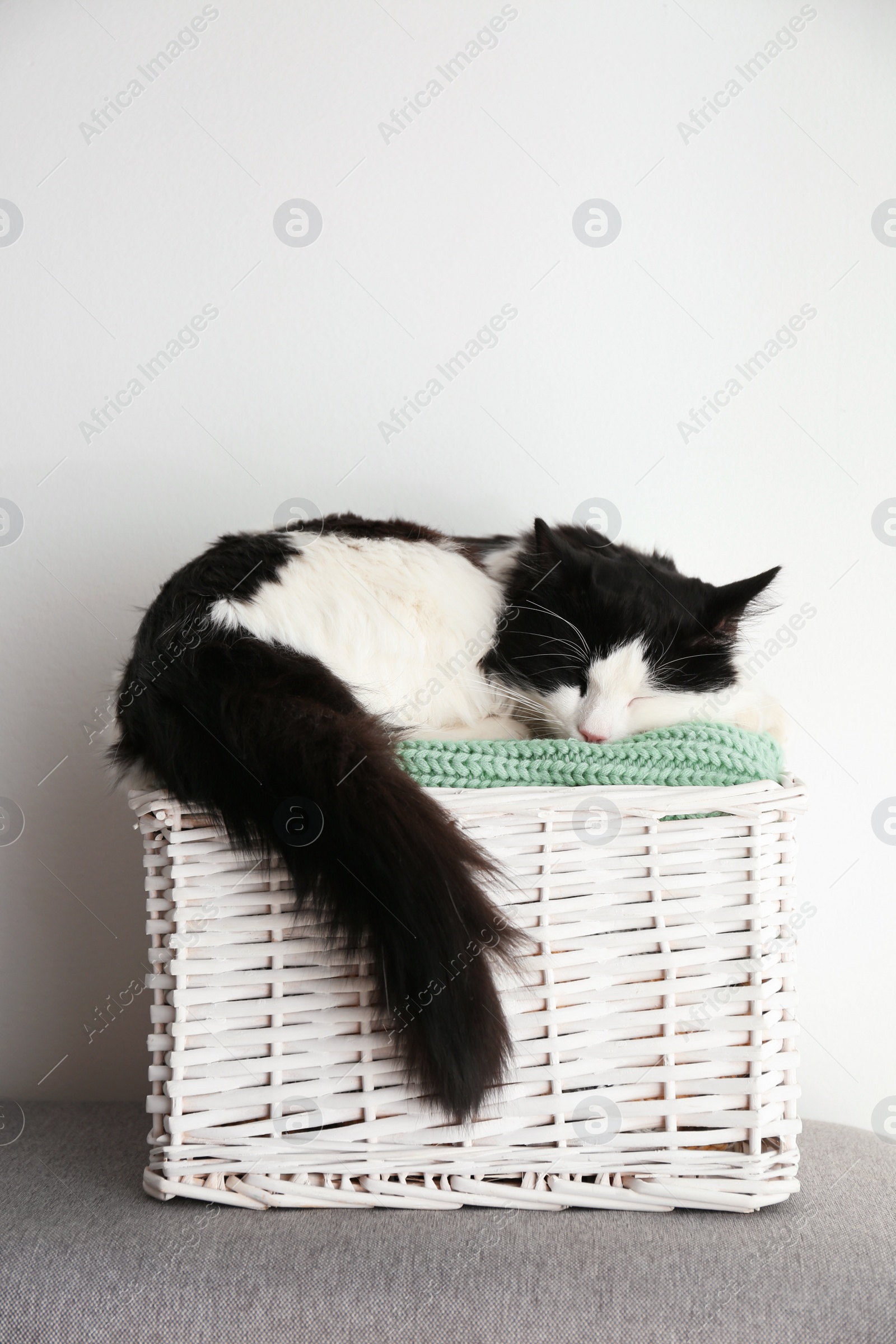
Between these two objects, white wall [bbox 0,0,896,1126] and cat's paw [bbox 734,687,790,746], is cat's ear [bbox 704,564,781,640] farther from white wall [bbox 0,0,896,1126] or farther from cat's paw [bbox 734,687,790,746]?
white wall [bbox 0,0,896,1126]

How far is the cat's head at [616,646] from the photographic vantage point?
1.17 metres

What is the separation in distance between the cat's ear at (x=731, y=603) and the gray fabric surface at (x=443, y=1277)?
0.70 meters

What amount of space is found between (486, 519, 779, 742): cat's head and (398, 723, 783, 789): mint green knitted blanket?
0.18m

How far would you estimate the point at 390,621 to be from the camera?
1088 millimetres

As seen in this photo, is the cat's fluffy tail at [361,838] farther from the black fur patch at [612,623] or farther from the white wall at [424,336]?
the white wall at [424,336]

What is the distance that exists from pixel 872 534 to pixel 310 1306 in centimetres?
138

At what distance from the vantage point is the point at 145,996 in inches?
59.4

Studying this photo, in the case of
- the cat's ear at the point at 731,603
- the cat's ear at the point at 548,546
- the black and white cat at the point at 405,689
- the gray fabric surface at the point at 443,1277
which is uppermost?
the cat's ear at the point at 731,603

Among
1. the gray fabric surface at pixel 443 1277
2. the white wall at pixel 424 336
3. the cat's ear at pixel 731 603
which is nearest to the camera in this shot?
the gray fabric surface at pixel 443 1277

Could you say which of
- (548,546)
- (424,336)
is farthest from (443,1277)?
(424,336)

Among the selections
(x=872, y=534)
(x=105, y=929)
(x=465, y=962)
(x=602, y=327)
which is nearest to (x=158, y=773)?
(x=465, y=962)

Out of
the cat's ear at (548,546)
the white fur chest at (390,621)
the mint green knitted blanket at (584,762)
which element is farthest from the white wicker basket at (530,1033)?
the cat's ear at (548,546)

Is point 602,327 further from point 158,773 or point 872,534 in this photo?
point 158,773

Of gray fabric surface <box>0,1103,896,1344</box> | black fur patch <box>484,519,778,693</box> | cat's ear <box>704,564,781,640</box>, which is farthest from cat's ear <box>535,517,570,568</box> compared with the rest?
gray fabric surface <box>0,1103,896,1344</box>
